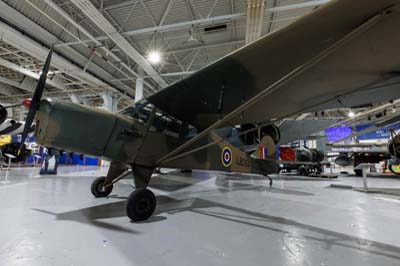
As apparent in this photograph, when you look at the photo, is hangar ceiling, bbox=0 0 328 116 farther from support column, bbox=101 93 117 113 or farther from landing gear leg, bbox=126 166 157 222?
landing gear leg, bbox=126 166 157 222

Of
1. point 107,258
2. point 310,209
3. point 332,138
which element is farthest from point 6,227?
point 332,138

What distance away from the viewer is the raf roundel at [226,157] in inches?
168

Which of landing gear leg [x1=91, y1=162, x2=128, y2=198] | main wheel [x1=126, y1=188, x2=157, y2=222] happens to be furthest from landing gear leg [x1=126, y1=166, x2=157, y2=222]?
landing gear leg [x1=91, y1=162, x2=128, y2=198]

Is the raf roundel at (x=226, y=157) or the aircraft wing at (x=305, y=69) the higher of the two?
the aircraft wing at (x=305, y=69)

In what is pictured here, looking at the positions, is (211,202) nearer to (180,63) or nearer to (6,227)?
(6,227)

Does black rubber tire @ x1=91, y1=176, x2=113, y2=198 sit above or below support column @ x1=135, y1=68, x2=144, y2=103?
below

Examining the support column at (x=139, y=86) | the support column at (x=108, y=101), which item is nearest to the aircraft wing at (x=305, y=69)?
the support column at (x=139, y=86)

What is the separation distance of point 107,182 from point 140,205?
1.57 metres

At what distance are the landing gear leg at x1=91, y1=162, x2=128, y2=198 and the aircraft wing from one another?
5.03 feet

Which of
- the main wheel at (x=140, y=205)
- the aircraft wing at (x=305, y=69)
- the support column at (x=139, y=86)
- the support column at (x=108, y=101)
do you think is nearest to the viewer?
the aircraft wing at (x=305, y=69)

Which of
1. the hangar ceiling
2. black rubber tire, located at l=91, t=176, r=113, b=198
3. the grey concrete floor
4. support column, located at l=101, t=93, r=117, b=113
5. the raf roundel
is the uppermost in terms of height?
the hangar ceiling

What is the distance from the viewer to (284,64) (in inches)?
90.2

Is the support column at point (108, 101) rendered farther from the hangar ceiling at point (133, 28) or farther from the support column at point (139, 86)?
the support column at point (139, 86)

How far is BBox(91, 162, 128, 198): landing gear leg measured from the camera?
150 inches
